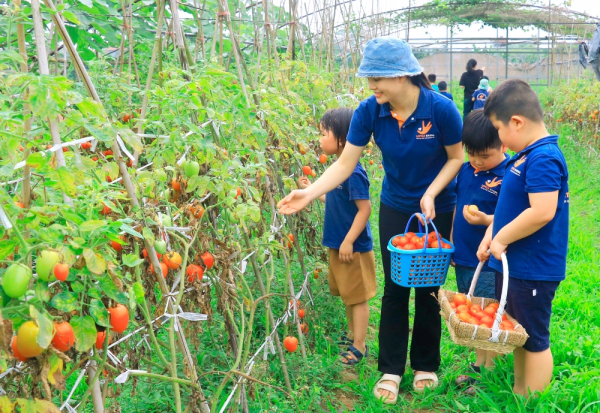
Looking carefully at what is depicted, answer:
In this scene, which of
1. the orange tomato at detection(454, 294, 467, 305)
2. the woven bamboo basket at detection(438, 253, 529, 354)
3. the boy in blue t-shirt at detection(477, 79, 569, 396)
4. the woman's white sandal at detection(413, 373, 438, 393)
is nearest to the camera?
the woven bamboo basket at detection(438, 253, 529, 354)

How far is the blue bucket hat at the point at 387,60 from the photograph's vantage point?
6.87 feet

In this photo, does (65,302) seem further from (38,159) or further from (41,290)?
(38,159)

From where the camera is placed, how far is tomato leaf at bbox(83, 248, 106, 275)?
100 centimetres

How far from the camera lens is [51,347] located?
99 centimetres

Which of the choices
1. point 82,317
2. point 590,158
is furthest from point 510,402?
point 590,158

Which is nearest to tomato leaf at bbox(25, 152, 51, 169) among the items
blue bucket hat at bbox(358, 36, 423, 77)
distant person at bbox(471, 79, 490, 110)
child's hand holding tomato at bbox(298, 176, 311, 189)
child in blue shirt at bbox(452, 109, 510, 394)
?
blue bucket hat at bbox(358, 36, 423, 77)

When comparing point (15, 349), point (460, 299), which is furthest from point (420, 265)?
point (15, 349)

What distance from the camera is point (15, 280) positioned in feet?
2.89

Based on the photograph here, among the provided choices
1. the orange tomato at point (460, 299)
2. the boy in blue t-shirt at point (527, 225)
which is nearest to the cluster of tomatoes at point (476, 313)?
the orange tomato at point (460, 299)

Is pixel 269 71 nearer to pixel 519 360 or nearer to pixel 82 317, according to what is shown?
pixel 519 360

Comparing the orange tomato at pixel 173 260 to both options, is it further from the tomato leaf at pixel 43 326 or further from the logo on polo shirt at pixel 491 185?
the logo on polo shirt at pixel 491 185

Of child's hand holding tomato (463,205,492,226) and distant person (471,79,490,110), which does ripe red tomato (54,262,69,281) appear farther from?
distant person (471,79,490,110)

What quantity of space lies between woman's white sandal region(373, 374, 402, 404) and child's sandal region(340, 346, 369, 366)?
0.22 m

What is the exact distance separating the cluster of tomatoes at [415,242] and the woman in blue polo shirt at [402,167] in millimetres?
106
